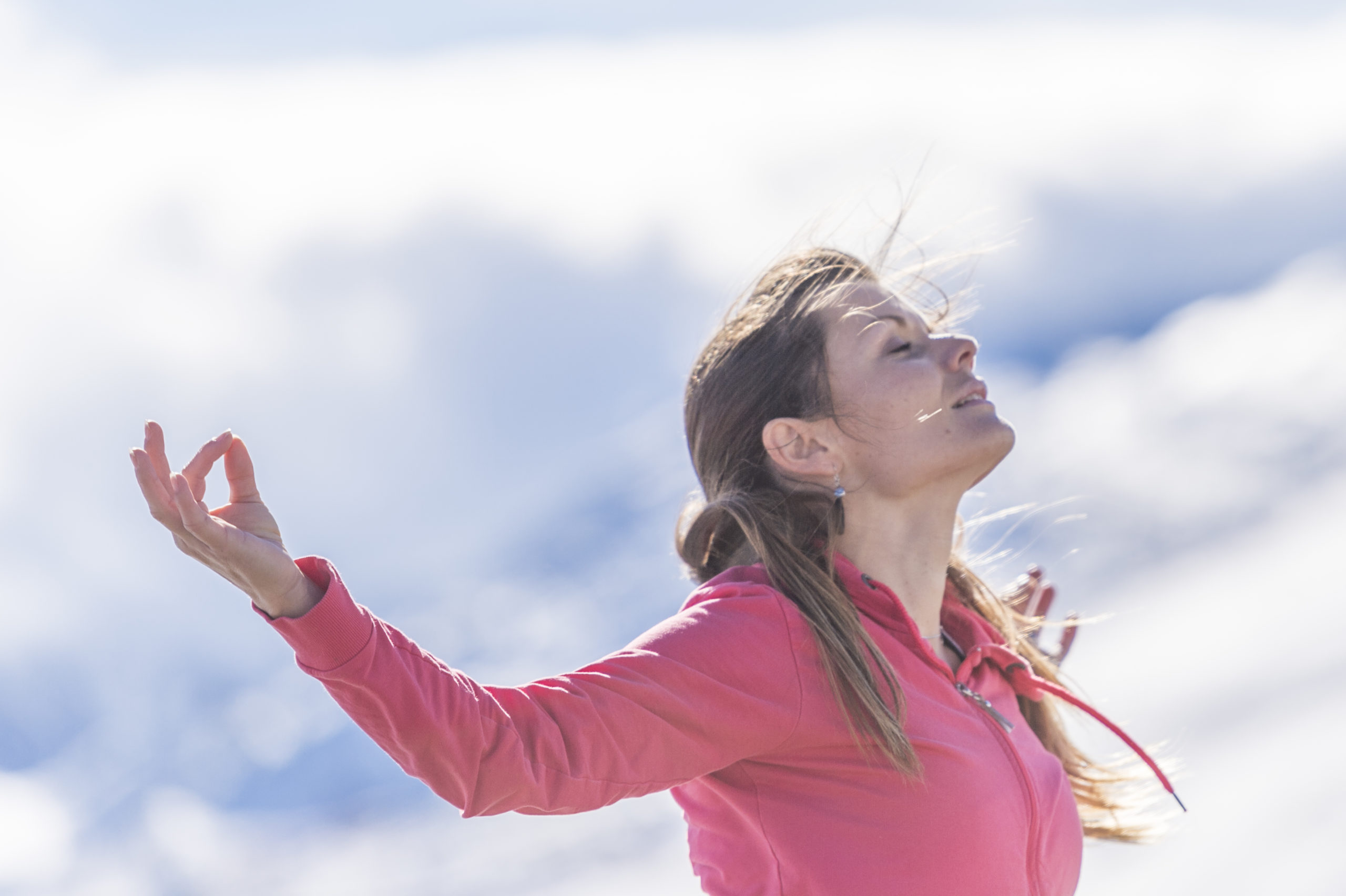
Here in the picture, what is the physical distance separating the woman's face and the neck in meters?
0.04

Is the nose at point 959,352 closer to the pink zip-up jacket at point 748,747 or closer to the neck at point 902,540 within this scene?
the neck at point 902,540

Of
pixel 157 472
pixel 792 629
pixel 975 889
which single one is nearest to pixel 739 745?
pixel 792 629

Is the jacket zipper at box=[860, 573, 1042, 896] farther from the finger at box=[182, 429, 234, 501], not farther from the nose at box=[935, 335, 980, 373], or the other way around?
the finger at box=[182, 429, 234, 501]

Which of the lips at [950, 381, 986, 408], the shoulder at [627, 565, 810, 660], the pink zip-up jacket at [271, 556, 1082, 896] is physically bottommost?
the pink zip-up jacket at [271, 556, 1082, 896]

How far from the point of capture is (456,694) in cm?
179

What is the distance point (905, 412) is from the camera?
104 inches

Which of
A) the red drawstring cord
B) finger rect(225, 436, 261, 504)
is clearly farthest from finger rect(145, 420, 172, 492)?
the red drawstring cord

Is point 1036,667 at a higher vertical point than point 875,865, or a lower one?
higher

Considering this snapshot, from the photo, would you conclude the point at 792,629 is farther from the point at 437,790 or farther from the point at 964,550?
the point at 964,550

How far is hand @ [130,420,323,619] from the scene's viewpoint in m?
1.65

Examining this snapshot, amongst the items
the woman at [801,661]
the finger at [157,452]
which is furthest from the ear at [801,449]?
the finger at [157,452]

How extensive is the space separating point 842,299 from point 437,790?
1.49 metres

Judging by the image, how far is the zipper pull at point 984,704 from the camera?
2.58 m

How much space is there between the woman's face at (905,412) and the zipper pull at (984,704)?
42 cm
